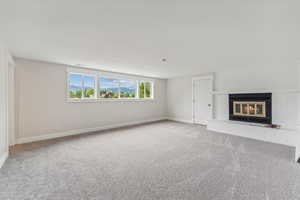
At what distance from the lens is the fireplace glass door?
4.34 meters

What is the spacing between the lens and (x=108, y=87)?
548 cm

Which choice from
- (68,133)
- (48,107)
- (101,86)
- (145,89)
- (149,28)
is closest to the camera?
(149,28)

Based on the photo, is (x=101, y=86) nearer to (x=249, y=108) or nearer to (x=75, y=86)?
(x=75, y=86)

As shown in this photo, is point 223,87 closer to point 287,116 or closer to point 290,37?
point 287,116

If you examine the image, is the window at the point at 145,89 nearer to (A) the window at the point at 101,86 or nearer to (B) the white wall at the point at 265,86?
(A) the window at the point at 101,86

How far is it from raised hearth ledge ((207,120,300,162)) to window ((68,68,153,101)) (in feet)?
11.3

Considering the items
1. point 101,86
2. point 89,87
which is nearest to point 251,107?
point 101,86

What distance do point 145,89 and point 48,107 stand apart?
13.1ft

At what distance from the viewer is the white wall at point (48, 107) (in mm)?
3668

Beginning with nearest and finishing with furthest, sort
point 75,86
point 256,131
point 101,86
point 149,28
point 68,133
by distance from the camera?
1. point 149,28
2. point 256,131
3. point 68,133
4. point 75,86
5. point 101,86

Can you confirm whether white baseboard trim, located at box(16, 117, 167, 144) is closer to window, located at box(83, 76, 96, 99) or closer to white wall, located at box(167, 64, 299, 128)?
window, located at box(83, 76, 96, 99)

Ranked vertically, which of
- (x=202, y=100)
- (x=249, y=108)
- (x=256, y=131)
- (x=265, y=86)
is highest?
(x=265, y=86)

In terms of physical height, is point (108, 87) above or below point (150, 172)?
above

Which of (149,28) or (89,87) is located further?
(89,87)
